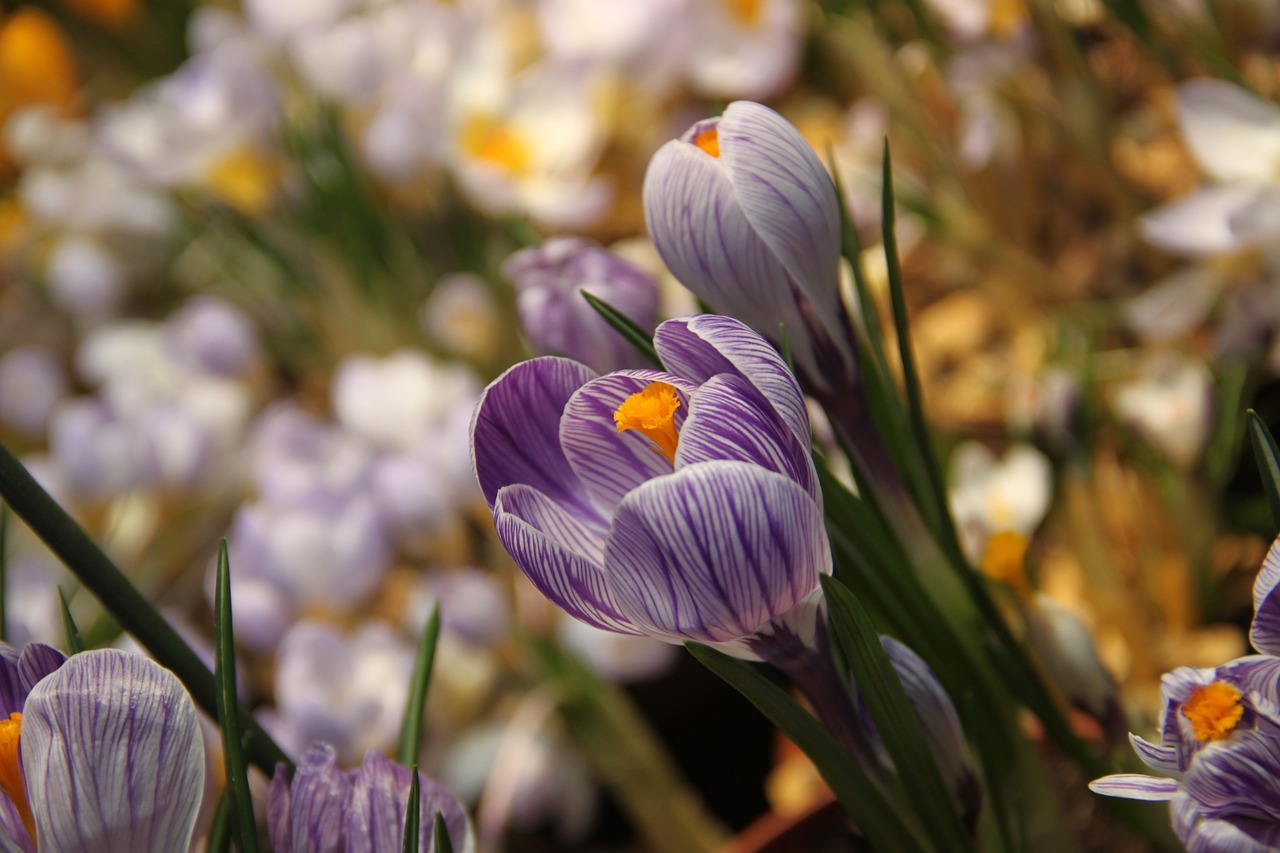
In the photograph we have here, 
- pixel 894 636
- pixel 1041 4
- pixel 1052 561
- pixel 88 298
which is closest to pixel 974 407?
pixel 1052 561

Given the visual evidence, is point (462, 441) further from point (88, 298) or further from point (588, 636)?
point (88, 298)

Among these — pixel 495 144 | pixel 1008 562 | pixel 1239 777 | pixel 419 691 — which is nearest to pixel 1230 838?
pixel 1239 777

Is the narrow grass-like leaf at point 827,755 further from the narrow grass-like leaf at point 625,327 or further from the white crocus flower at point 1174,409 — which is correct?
the white crocus flower at point 1174,409

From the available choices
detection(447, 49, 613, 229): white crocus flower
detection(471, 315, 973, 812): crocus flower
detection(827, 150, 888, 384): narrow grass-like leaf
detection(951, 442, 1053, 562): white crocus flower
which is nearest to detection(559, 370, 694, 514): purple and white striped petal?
detection(471, 315, 973, 812): crocus flower

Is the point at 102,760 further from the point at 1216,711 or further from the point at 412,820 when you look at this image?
the point at 1216,711

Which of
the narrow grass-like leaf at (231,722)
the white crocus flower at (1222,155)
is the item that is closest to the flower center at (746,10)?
the white crocus flower at (1222,155)

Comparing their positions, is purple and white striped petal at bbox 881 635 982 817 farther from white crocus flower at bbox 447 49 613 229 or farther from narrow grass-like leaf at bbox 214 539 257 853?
white crocus flower at bbox 447 49 613 229
